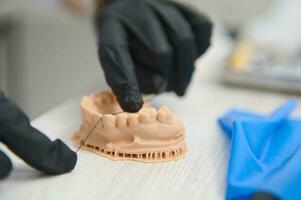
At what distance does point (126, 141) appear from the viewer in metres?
0.47

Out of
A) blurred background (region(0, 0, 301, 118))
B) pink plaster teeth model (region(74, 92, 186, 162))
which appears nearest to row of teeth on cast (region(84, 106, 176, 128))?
pink plaster teeth model (region(74, 92, 186, 162))

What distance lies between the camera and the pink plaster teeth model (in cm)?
46

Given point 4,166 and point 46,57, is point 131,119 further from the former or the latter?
point 46,57

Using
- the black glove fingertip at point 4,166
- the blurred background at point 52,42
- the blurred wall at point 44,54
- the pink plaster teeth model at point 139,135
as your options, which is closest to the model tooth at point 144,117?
the pink plaster teeth model at point 139,135

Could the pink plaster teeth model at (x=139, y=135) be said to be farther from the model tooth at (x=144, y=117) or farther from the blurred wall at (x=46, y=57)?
the blurred wall at (x=46, y=57)

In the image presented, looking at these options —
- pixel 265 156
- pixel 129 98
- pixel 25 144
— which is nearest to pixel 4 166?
pixel 25 144

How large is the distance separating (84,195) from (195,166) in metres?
0.12

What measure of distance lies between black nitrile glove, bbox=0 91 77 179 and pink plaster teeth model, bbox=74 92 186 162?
0.06m

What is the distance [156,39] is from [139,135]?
161 mm

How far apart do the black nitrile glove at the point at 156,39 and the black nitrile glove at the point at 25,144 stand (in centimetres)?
15

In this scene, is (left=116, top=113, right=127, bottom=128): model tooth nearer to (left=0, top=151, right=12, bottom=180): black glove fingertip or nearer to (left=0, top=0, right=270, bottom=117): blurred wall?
(left=0, top=151, right=12, bottom=180): black glove fingertip

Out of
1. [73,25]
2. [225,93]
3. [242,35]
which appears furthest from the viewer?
[73,25]

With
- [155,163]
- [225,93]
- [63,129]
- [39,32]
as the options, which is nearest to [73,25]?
[39,32]

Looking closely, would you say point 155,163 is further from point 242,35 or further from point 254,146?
point 242,35
